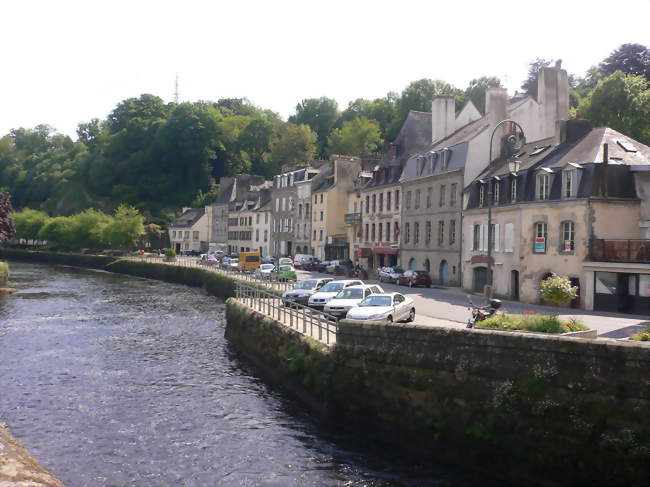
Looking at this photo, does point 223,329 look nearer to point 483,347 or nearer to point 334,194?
point 483,347

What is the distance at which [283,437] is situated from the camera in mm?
15953

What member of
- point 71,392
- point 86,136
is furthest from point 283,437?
point 86,136

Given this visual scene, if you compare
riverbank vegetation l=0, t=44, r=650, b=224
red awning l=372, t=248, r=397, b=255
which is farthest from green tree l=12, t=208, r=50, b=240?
red awning l=372, t=248, r=397, b=255

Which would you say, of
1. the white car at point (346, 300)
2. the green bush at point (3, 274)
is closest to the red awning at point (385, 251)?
the white car at point (346, 300)

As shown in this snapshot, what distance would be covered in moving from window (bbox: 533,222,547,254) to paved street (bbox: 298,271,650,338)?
285 cm

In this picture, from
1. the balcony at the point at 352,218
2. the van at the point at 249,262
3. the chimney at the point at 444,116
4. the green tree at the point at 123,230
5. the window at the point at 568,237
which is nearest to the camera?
the window at the point at 568,237

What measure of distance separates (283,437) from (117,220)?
7584 centimetres

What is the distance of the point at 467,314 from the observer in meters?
26.0

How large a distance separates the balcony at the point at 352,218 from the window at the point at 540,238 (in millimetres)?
28009

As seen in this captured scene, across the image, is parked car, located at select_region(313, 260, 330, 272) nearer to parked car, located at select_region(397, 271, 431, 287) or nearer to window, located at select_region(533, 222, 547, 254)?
parked car, located at select_region(397, 271, 431, 287)

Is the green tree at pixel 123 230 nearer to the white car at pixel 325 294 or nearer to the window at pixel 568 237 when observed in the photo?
the white car at pixel 325 294

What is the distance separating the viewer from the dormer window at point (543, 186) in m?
31.5

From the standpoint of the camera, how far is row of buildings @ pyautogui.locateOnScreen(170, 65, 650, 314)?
29.3 meters

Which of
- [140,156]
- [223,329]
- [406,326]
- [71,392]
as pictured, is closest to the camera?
[406,326]
